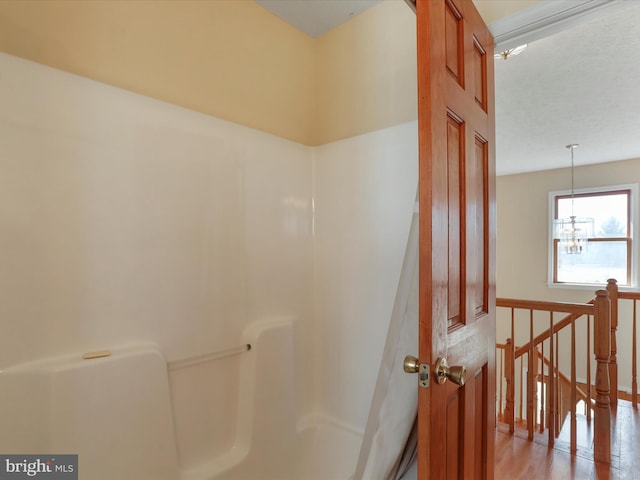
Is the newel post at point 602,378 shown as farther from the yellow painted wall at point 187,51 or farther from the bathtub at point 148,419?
the yellow painted wall at point 187,51

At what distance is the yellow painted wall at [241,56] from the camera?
1.14 meters

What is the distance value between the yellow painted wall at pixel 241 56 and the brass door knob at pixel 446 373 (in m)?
1.17

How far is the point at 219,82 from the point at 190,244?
759mm

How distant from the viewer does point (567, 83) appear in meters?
2.27

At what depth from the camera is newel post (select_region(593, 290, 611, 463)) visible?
2.05 meters

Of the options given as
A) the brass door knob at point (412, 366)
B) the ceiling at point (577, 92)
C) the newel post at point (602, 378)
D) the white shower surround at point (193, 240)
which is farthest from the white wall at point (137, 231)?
the newel post at point (602, 378)

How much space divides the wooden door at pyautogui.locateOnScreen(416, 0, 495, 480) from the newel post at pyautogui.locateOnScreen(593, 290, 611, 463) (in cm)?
122

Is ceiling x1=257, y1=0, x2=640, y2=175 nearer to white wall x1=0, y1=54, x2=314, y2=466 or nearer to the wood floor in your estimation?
white wall x1=0, y1=54, x2=314, y2=466

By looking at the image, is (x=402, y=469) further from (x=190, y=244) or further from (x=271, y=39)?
(x=271, y=39)

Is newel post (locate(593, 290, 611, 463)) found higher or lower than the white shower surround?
lower

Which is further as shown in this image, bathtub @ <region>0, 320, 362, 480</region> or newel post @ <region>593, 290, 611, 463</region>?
newel post @ <region>593, 290, 611, 463</region>

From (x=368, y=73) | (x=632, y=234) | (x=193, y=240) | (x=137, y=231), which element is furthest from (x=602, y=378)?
(x=632, y=234)

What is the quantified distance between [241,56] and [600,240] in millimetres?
4949

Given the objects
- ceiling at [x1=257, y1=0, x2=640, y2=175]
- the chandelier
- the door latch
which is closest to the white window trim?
ceiling at [x1=257, y1=0, x2=640, y2=175]
